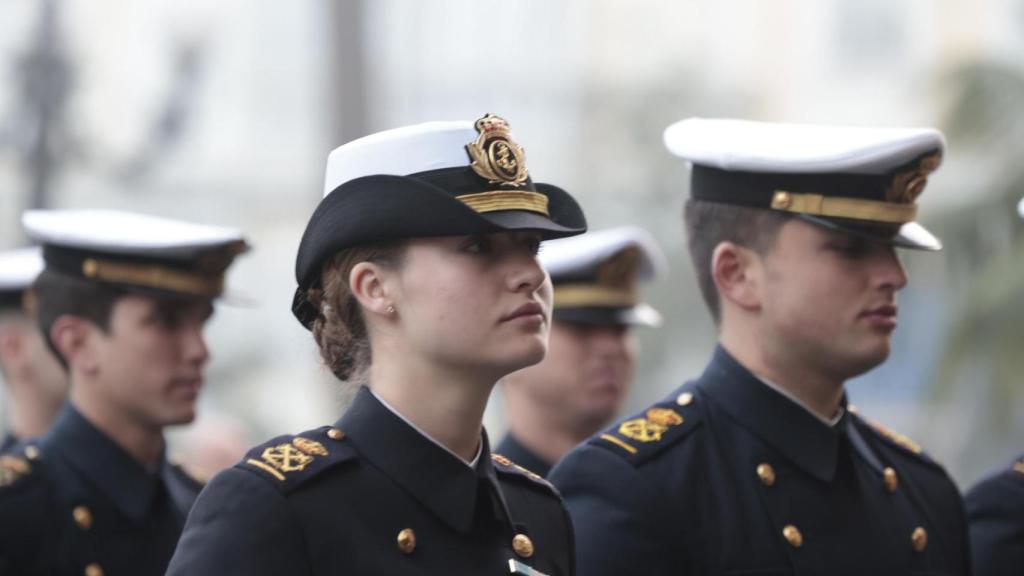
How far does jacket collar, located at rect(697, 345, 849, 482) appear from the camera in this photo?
4.70 m

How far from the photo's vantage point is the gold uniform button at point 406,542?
364 centimetres

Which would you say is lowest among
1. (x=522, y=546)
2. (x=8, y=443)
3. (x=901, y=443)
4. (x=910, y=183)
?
(x=8, y=443)

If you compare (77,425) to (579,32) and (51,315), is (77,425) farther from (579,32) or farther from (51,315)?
(579,32)

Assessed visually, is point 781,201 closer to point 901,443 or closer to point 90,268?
point 901,443

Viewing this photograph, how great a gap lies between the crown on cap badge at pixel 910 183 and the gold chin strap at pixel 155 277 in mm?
2118

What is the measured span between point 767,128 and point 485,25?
11.2 meters

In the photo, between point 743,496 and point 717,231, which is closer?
point 743,496

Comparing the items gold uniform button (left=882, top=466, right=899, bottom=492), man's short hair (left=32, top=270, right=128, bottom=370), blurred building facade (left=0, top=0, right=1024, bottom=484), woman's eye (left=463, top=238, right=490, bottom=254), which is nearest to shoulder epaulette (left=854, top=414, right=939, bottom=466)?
gold uniform button (left=882, top=466, right=899, bottom=492)

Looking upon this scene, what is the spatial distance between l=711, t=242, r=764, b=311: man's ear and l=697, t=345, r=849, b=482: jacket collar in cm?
17

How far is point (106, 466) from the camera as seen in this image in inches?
221

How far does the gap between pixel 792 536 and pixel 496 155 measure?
1.26m

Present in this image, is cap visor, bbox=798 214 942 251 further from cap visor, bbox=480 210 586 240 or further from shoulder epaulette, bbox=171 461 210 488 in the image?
shoulder epaulette, bbox=171 461 210 488

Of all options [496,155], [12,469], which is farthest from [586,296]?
[496,155]

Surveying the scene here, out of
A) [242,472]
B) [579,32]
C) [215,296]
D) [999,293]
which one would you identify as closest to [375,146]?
[242,472]
